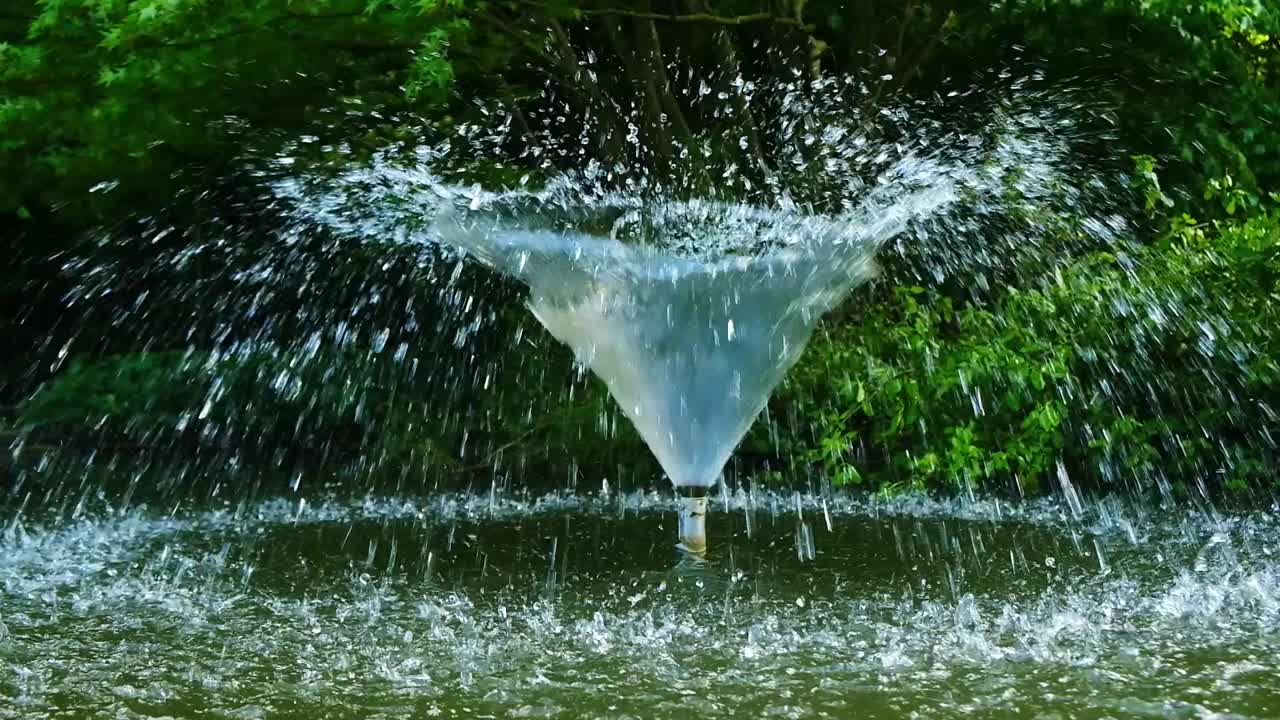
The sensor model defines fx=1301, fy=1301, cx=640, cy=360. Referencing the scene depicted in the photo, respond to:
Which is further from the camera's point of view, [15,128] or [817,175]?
[817,175]

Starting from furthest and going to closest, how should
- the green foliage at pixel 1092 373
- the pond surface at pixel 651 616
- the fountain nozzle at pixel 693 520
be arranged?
the green foliage at pixel 1092 373
the fountain nozzle at pixel 693 520
the pond surface at pixel 651 616

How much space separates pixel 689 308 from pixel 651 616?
1530mm

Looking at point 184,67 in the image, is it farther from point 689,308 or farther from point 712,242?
point 689,308

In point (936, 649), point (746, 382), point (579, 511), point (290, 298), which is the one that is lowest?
point (936, 649)

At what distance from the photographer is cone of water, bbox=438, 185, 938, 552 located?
6074 millimetres

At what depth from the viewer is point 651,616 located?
206 inches

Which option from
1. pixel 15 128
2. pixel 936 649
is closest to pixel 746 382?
pixel 936 649

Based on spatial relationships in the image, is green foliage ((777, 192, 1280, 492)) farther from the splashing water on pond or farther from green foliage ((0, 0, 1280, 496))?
the splashing water on pond

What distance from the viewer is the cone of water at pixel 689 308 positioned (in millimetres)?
6074

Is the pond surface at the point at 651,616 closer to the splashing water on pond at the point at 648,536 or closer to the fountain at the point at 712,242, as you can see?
the splashing water on pond at the point at 648,536

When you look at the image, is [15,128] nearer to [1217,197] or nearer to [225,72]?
[225,72]

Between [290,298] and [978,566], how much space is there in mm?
8835

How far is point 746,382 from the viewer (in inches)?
250

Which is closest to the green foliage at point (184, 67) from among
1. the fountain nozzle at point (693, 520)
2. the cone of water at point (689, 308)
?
the cone of water at point (689, 308)
